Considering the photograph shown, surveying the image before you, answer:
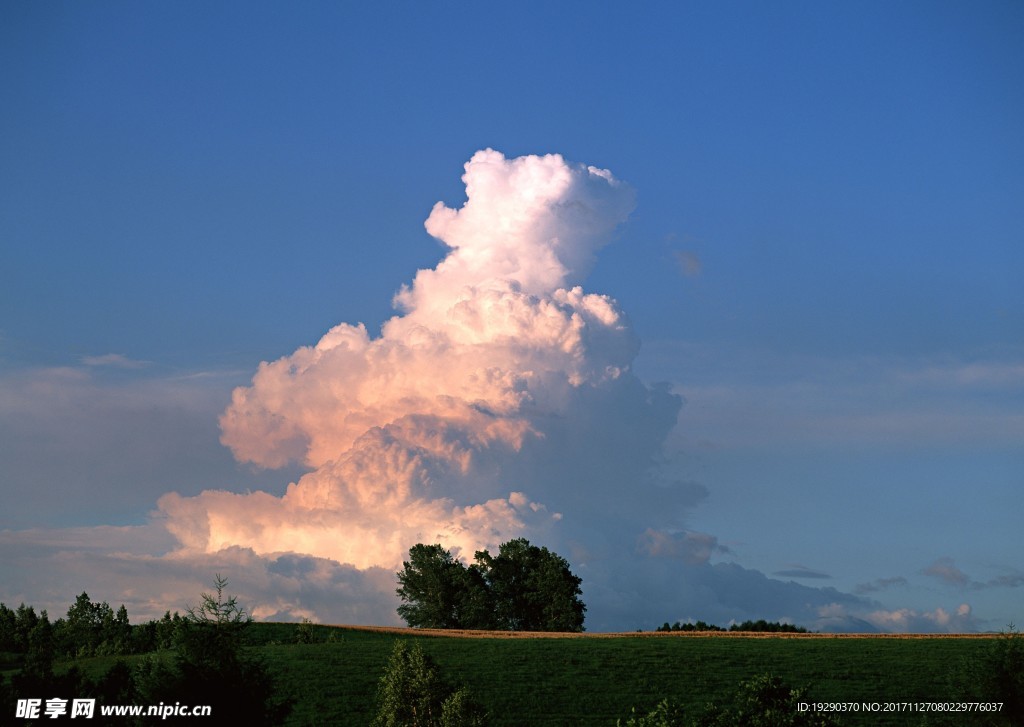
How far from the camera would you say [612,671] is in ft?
244

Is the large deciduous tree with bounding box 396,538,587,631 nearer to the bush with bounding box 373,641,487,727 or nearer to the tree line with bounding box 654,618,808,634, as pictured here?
the tree line with bounding box 654,618,808,634

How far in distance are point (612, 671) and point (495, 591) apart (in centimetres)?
6558

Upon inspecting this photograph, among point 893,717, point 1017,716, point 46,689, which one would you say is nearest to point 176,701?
point 46,689

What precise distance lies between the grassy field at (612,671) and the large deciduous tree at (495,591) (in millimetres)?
42289

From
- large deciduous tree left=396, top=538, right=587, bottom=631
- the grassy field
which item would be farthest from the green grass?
large deciduous tree left=396, top=538, right=587, bottom=631

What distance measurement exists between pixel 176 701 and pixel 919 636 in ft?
248

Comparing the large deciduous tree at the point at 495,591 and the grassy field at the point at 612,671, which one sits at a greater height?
the large deciduous tree at the point at 495,591

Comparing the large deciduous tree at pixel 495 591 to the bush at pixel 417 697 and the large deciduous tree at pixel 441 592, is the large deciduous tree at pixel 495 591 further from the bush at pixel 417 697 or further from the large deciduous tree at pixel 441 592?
the bush at pixel 417 697

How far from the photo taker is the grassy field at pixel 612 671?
6481cm

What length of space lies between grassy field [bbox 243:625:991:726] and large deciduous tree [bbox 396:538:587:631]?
42289 mm

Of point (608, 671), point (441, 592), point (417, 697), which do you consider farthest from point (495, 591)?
point (417, 697)

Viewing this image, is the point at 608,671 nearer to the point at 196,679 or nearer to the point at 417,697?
the point at 417,697

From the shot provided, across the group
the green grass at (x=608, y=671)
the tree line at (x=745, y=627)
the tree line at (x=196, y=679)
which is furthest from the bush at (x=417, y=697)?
the tree line at (x=745, y=627)

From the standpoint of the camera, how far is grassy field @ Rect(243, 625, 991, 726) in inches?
2552
